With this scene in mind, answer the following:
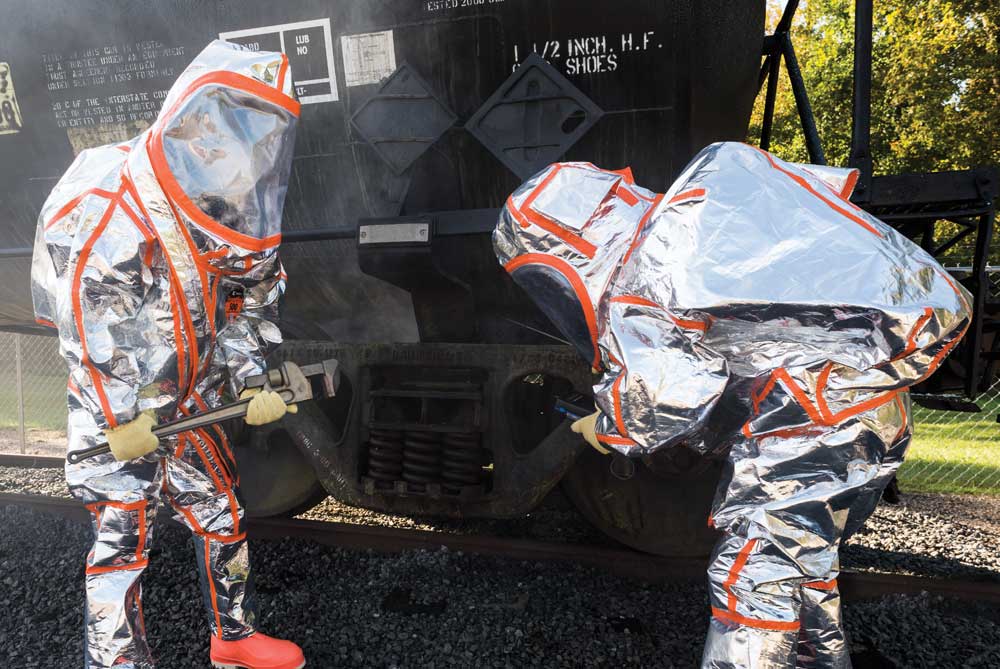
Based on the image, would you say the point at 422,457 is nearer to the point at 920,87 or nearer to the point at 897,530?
the point at 897,530

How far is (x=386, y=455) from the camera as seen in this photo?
10.0 ft

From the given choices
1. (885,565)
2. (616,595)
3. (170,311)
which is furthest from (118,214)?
(885,565)

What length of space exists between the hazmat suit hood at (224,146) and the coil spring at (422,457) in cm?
119

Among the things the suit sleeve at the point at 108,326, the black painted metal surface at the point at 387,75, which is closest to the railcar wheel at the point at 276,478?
the black painted metal surface at the point at 387,75

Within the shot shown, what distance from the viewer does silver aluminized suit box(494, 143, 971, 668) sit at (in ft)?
5.53

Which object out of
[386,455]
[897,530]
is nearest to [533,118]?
[386,455]

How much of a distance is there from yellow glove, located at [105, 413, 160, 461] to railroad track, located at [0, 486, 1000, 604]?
1606mm

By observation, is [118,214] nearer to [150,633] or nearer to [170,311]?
[170,311]

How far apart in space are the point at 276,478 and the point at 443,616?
136cm

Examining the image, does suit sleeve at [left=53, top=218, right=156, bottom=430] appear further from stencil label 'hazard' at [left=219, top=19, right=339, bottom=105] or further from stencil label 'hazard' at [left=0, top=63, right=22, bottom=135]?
stencil label 'hazard' at [left=0, top=63, right=22, bottom=135]

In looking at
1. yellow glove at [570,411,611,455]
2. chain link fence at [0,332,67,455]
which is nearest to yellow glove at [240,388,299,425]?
yellow glove at [570,411,611,455]

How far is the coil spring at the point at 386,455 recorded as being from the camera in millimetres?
3062

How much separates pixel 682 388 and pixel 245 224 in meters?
1.50

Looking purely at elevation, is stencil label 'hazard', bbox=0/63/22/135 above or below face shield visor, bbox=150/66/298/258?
above
